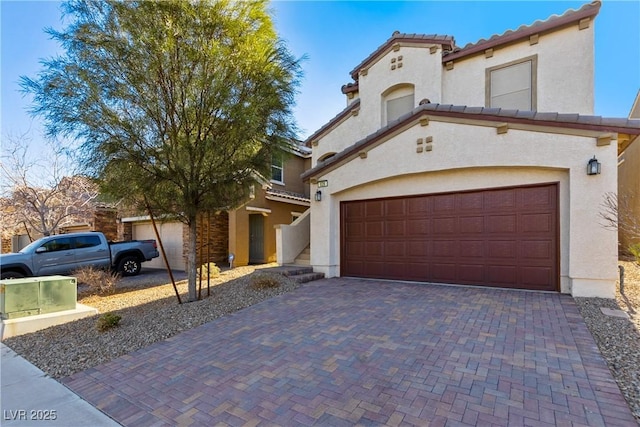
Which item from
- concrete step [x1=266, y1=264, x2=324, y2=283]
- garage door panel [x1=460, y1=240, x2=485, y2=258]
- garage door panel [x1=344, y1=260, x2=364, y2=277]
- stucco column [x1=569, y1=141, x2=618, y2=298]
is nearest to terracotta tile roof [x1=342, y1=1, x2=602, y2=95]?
stucco column [x1=569, y1=141, x2=618, y2=298]

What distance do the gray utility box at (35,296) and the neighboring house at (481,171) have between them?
6.67 metres

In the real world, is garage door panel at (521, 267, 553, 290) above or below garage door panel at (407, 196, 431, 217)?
below

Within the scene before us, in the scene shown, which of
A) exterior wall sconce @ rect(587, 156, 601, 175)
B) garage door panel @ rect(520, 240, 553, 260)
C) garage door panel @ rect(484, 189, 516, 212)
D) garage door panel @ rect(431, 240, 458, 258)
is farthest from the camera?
garage door panel @ rect(431, 240, 458, 258)

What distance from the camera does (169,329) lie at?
579cm

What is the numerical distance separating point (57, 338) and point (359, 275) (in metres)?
7.73

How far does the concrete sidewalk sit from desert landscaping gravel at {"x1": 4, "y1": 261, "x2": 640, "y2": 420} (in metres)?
0.25

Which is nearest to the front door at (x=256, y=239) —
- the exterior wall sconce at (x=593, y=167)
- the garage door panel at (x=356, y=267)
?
the garage door panel at (x=356, y=267)

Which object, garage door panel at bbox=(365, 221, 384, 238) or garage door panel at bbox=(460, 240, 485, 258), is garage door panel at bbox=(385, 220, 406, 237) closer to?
garage door panel at bbox=(365, 221, 384, 238)

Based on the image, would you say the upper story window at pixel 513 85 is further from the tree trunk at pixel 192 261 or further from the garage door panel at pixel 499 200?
the tree trunk at pixel 192 261

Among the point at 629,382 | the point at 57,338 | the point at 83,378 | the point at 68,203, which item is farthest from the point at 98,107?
the point at 68,203

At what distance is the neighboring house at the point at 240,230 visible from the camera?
46.8 feet

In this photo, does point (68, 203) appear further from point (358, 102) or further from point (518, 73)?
point (518, 73)

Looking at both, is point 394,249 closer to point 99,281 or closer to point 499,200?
point 499,200

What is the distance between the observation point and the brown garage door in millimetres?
7551
